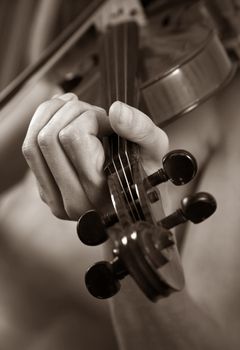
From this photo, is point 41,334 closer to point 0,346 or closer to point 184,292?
point 0,346

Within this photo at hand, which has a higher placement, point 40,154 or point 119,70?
point 40,154

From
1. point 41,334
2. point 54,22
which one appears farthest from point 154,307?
point 54,22

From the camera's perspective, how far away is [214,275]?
101cm

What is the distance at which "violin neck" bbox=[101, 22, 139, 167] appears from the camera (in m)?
0.71

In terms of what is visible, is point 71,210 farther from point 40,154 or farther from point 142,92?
point 142,92

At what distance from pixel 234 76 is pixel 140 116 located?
1.90 ft

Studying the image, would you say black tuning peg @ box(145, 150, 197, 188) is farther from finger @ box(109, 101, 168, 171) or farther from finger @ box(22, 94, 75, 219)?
finger @ box(22, 94, 75, 219)

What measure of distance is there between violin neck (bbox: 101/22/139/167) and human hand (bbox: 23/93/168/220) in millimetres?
22

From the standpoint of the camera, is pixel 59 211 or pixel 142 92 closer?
pixel 59 211

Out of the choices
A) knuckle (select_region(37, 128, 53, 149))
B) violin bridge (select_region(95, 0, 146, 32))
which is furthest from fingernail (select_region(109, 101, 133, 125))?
violin bridge (select_region(95, 0, 146, 32))

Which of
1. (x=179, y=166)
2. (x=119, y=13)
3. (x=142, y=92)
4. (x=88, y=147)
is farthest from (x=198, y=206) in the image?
(x=119, y=13)

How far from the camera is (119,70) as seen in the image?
1.03m

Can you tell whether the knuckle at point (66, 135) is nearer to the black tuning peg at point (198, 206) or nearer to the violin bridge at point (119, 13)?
the black tuning peg at point (198, 206)

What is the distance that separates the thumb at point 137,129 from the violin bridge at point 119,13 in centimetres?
78
